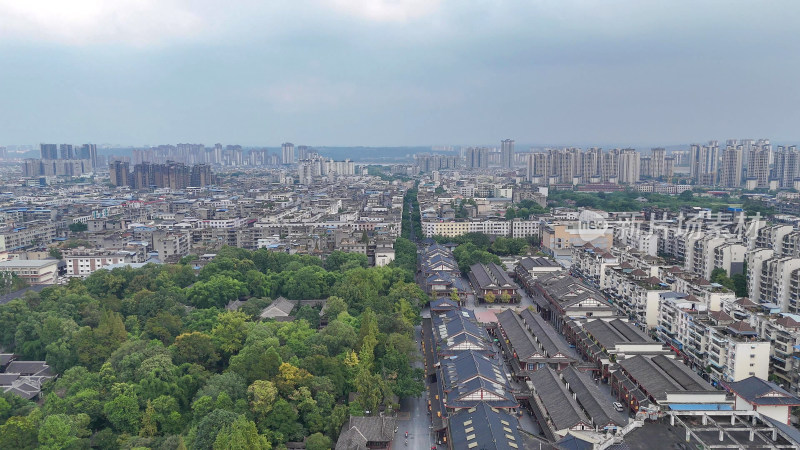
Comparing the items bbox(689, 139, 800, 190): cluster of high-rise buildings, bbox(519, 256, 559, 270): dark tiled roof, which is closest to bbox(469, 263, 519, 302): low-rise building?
bbox(519, 256, 559, 270): dark tiled roof

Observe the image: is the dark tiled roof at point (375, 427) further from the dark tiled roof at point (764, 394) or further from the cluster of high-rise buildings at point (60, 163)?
the cluster of high-rise buildings at point (60, 163)

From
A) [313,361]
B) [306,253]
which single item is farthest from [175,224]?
[313,361]

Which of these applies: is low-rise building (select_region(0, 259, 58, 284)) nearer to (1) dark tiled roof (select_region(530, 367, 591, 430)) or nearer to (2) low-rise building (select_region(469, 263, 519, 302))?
(2) low-rise building (select_region(469, 263, 519, 302))

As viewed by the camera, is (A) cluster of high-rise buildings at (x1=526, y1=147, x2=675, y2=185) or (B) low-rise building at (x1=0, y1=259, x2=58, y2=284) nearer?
(B) low-rise building at (x1=0, y1=259, x2=58, y2=284)

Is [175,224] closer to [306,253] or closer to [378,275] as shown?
[306,253]

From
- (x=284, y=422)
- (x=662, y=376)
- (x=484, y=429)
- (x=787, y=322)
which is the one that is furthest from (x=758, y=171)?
(x=284, y=422)

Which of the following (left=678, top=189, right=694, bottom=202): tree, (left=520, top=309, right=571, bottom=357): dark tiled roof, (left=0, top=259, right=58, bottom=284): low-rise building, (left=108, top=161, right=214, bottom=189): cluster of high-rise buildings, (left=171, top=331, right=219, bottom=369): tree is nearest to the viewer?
(left=171, top=331, right=219, bottom=369): tree
